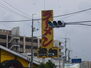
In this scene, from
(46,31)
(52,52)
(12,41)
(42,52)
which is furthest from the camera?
(12,41)

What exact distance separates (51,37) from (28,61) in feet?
18.1

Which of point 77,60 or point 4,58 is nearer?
point 4,58

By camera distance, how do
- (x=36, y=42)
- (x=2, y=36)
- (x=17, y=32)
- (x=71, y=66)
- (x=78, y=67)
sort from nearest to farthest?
1. (x=78, y=67)
2. (x=71, y=66)
3. (x=17, y=32)
4. (x=2, y=36)
5. (x=36, y=42)

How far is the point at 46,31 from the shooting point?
59281 mm

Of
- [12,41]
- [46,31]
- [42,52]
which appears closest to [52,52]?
[42,52]

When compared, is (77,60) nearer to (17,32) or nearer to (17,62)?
(17,32)

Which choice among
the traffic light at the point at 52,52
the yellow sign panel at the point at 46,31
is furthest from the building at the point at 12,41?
the yellow sign panel at the point at 46,31

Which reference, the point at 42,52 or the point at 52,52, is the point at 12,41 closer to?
the point at 52,52

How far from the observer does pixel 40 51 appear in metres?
61.7

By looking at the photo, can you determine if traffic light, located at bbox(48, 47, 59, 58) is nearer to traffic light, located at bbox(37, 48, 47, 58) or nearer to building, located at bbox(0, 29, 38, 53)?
traffic light, located at bbox(37, 48, 47, 58)

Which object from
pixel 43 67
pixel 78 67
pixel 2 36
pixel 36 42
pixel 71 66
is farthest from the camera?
pixel 36 42

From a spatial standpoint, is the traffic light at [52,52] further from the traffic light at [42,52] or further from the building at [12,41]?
the building at [12,41]

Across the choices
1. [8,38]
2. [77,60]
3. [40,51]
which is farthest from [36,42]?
[40,51]

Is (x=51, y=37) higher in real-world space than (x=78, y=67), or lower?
higher
